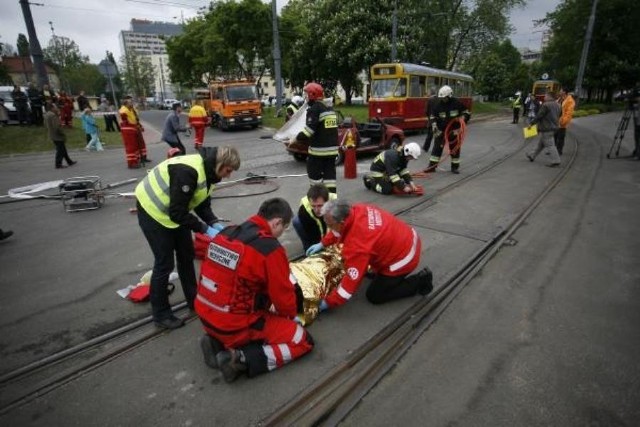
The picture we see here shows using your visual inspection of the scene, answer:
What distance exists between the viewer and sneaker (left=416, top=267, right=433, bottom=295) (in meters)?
3.76

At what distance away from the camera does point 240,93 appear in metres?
20.1

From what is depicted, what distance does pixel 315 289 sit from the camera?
138 inches

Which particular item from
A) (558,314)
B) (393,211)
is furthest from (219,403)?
(393,211)

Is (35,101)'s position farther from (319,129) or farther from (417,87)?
(417,87)

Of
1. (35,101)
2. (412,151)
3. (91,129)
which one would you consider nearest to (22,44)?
(35,101)

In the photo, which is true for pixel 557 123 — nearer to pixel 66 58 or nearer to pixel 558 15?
pixel 558 15

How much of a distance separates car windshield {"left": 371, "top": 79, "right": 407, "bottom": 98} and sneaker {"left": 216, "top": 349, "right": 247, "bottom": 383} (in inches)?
609

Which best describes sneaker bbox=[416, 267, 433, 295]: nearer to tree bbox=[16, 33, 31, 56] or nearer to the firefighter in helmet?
the firefighter in helmet

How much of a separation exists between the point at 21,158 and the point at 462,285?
14.7 meters

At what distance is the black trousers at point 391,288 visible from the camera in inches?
145

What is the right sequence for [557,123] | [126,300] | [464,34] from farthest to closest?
[464,34]
[557,123]
[126,300]

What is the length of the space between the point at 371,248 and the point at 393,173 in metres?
4.18

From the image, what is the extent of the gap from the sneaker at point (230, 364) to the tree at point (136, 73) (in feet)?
241

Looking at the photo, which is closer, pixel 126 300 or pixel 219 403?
pixel 219 403
